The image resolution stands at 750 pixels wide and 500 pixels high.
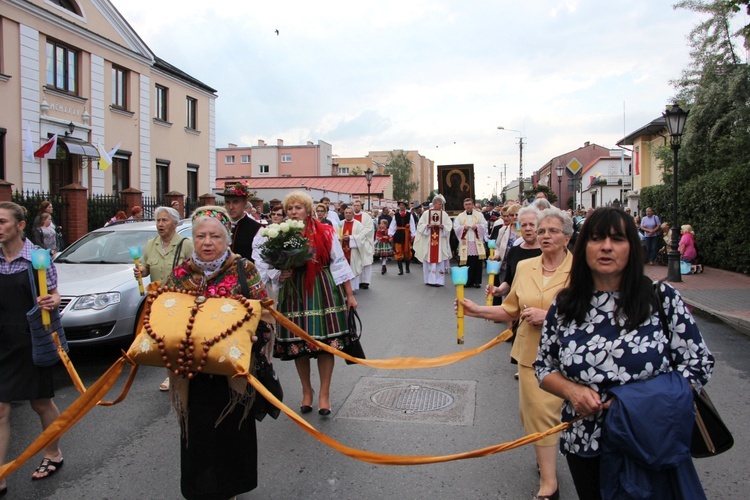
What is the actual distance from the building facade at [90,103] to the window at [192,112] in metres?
0.05

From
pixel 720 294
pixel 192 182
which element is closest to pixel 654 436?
pixel 720 294

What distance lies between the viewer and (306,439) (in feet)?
15.6

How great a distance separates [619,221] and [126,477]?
3.49 metres

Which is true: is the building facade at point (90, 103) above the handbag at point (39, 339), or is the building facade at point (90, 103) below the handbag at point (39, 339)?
above

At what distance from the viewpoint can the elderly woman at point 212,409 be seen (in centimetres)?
333

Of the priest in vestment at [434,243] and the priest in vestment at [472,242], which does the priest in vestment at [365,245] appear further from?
the priest in vestment at [472,242]

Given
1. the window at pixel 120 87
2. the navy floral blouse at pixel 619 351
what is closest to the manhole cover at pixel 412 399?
the navy floral blouse at pixel 619 351

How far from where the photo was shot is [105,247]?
838cm

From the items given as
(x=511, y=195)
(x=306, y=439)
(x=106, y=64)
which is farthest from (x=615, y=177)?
(x=306, y=439)

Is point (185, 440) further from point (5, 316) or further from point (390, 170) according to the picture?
point (390, 170)

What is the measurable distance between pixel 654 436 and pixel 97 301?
20.4 feet

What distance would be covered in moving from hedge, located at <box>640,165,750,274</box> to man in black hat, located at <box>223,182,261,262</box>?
46.1ft

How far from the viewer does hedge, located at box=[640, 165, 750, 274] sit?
1553 centimetres

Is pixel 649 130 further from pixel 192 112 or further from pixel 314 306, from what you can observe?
pixel 314 306
